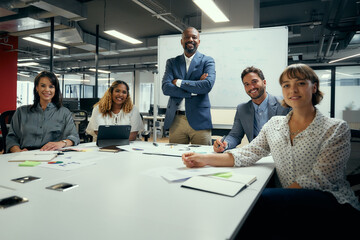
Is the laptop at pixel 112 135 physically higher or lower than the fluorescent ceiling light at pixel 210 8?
lower

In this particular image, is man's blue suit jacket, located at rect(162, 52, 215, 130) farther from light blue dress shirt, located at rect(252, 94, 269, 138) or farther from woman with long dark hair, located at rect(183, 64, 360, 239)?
woman with long dark hair, located at rect(183, 64, 360, 239)

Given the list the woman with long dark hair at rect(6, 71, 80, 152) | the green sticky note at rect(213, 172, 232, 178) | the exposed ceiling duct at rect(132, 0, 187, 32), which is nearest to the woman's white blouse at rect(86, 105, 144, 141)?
the woman with long dark hair at rect(6, 71, 80, 152)

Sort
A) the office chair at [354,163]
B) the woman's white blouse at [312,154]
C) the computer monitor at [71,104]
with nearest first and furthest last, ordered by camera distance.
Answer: the woman's white blouse at [312,154]
the office chair at [354,163]
the computer monitor at [71,104]

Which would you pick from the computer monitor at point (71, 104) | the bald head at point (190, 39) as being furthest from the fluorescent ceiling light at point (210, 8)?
the computer monitor at point (71, 104)

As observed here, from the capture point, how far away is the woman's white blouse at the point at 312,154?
1205mm

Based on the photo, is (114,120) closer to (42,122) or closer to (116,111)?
(116,111)

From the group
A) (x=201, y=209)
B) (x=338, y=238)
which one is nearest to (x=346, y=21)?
(x=338, y=238)

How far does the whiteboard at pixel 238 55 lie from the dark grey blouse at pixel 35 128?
2147 millimetres

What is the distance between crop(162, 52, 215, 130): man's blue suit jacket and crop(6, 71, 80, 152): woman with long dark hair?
3.24ft

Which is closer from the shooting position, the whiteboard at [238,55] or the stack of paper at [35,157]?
the stack of paper at [35,157]

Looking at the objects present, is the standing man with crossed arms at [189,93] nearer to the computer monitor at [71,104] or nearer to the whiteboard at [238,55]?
the whiteboard at [238,55]

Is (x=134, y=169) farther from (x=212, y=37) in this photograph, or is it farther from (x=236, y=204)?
(x=212, y=37)

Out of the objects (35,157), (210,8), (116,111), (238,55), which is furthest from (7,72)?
(35,157)

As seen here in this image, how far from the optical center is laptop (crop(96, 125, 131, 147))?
7.18 feet
